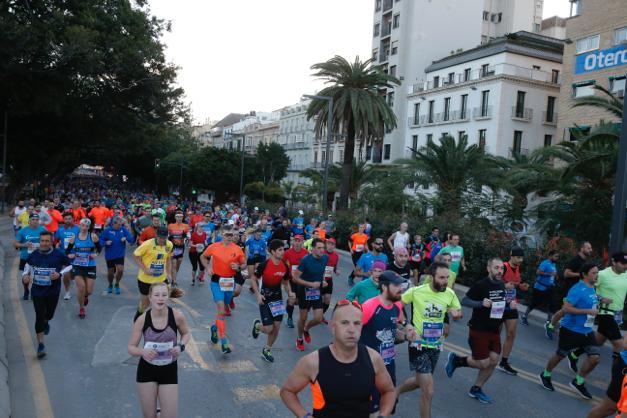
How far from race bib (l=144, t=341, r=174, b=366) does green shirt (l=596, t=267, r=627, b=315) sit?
5.93 metres

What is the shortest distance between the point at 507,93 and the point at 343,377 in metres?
39.9

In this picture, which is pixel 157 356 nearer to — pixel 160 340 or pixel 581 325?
pixel 160 340

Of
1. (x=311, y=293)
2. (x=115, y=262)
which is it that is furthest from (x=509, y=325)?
(x=115, y=262)

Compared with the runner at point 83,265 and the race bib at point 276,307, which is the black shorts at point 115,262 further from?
the race bib at point 276,307

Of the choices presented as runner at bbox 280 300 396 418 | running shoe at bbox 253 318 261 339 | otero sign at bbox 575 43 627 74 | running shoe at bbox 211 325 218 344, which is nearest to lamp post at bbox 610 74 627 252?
running shoe at bbox 253 318 261 339

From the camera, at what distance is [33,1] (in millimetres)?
27906

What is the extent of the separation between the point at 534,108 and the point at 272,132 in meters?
Answer: 54.5

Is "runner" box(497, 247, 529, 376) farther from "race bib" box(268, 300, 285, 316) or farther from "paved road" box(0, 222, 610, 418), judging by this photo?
"race bib" box(268, 300, 285, 316)

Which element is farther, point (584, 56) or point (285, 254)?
point (584, 56)

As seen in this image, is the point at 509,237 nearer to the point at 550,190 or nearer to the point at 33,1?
the point at 550,190

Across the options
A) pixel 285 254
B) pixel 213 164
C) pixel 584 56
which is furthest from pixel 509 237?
pixel 213 164

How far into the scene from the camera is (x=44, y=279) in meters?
7.63

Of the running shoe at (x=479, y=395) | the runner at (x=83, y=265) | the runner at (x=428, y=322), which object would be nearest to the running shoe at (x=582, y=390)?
the running shoe at (x=479, y=395)

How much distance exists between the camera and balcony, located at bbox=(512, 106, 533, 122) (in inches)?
1573
